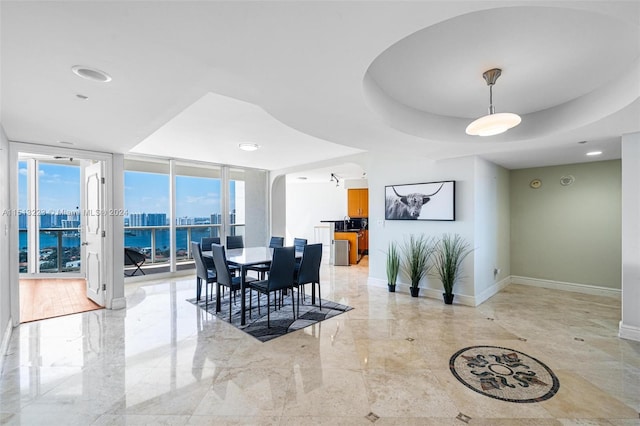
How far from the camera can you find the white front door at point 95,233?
4.09 meters

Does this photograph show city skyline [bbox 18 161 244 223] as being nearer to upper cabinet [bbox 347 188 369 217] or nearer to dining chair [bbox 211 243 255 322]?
dining chair [bbox 211 243 255 322]

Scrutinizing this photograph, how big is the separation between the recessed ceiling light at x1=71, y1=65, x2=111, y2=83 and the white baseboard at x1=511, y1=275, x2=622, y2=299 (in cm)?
664

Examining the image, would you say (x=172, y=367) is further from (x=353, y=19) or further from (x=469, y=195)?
(x=469, y=195)

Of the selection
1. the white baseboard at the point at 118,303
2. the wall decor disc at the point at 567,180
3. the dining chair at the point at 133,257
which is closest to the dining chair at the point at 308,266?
the white baseboard at the point at 118,303

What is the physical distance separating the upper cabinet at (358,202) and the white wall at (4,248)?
26.6 feet

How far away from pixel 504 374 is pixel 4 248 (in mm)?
4923

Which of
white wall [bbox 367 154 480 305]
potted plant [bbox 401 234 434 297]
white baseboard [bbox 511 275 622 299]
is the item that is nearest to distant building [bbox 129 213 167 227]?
white wall [bbox 367 154 480 305]

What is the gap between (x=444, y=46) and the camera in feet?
6.24

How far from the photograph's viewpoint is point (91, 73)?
1.80m

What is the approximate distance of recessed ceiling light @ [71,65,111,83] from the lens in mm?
1737

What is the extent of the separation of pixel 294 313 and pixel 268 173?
486 centimetres

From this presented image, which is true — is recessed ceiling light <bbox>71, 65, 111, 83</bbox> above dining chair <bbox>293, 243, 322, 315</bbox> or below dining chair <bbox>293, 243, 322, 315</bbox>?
above

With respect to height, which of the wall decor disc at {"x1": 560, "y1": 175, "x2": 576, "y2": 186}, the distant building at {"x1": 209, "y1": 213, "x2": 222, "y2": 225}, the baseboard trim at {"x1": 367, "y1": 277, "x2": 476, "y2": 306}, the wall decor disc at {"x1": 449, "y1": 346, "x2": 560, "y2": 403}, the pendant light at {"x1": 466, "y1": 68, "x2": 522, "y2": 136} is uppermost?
the pendant light at {"x1": 466, "y1": 68, "x2": 522, "y2": 136}

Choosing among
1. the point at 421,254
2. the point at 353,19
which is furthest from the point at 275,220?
the point at 353,19
